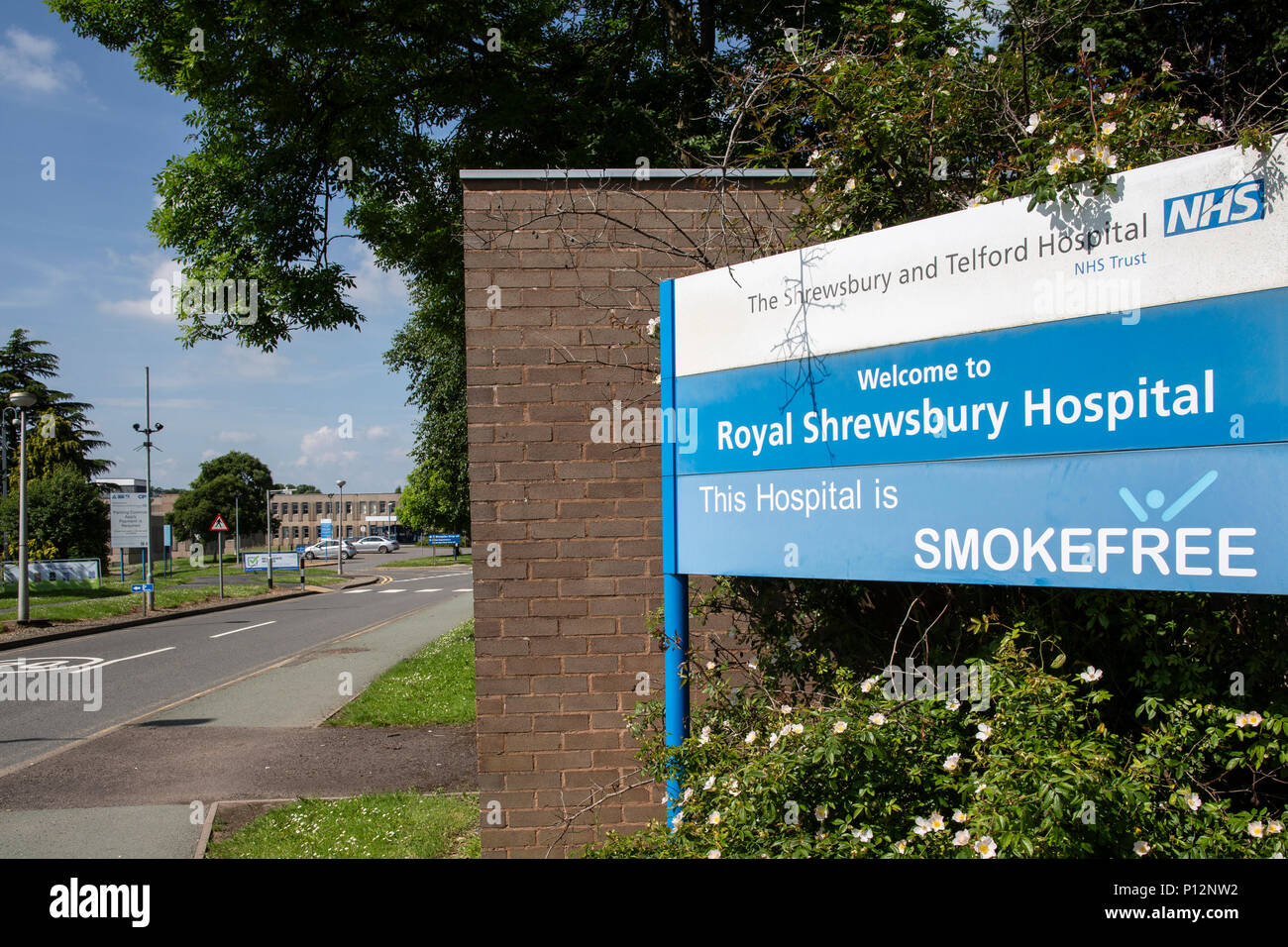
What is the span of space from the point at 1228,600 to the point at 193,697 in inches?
429

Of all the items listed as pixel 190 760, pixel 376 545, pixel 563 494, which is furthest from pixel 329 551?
pixel 563 494

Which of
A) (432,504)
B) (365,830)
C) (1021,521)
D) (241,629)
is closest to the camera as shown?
(1021,521)

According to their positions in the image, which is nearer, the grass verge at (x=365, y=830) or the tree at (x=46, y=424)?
the grass verge at (x=365, y=830)

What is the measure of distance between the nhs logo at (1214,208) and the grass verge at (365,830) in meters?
4.11

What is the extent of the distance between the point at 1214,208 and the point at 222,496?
305ft

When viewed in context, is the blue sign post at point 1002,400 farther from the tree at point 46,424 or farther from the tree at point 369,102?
the tree at point 46,424

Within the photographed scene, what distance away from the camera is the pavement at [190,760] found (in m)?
5.54

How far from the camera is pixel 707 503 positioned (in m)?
3.45

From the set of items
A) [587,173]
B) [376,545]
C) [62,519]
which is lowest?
[376,545]

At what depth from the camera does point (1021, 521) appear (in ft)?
8.90

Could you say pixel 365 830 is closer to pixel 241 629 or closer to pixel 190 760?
pixel 190 760

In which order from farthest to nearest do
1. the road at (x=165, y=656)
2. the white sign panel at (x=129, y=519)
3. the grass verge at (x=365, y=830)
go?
the white sign panel at (x=129, y=519), the road at (x=165, y=656), the grass verge at (x=365, y=830)

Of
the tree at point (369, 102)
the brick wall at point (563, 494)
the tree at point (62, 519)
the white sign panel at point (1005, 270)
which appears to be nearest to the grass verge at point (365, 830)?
the brick wall at point (563, 494)

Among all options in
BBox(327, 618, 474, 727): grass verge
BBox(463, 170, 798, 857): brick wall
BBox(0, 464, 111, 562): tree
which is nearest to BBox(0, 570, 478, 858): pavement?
BBox(327, 618, 474, 727): grass verge
